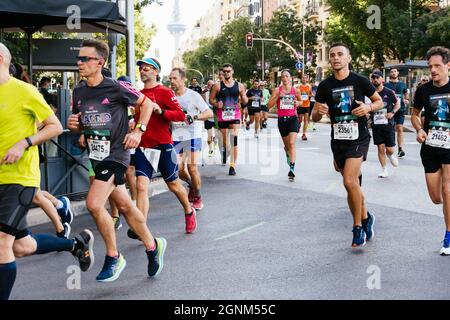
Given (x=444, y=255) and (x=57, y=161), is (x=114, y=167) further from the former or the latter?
(x=57, y=161)

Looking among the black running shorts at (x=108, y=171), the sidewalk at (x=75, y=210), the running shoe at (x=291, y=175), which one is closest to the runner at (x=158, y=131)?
the black running shorts at (x=108, y=171)

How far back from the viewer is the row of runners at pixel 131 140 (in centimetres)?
473

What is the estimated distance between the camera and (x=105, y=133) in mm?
5812

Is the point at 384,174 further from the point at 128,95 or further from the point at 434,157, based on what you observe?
the point at 128,95

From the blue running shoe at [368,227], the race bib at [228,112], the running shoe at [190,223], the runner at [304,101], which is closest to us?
the blue running shoe at [368,227]

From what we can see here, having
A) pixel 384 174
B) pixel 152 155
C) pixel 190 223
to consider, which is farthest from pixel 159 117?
pixel 384 174

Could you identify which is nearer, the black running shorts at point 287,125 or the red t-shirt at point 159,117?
the red t-shirt at point 159,117

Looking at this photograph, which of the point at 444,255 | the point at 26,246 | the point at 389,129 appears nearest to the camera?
the point at 26,246

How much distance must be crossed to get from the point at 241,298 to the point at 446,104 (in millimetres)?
2979

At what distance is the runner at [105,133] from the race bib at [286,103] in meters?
7.56

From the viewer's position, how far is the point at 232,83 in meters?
14.1

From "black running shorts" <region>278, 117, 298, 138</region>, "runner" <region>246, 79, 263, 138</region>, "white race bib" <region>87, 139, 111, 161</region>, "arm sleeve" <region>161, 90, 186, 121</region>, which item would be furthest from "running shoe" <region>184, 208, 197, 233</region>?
"runner" <region>246, 79, 263, 138</region>

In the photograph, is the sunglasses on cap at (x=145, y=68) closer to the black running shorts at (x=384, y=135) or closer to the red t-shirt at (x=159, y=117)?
the red t-shirt at (x=159, y=117)
